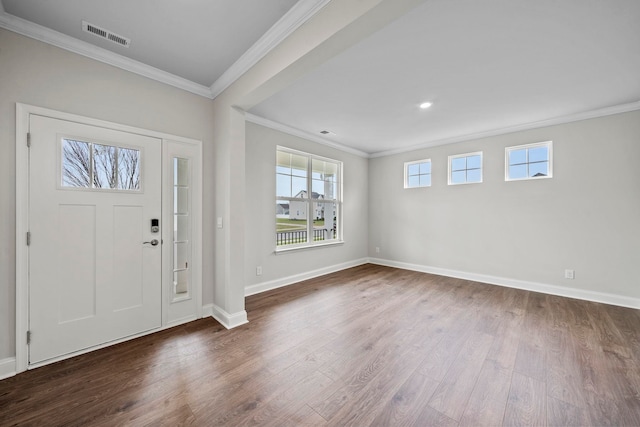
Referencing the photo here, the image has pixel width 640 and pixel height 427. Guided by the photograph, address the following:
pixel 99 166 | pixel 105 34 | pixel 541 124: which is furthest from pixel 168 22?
pixel 541 124

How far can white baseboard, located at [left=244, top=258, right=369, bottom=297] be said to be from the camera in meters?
3.81

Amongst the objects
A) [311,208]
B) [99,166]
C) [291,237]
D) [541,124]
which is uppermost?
[541,124]

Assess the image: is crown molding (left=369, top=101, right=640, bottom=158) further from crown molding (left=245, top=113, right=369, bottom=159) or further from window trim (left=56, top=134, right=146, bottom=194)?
window trim (left=56, top=134, right=146, bottom=194)

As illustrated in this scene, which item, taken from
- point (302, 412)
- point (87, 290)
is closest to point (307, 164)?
point (87, 290)

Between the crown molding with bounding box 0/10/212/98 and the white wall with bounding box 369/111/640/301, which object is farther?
the white wall with bounding box 369/111/640/301

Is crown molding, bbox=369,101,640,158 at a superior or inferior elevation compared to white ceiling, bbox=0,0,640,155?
inferior

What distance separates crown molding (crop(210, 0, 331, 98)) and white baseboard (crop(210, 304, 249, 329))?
2.59 metres

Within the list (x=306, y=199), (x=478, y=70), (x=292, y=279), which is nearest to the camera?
(x=478, y=70)

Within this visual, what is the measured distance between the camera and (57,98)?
2.11 metres

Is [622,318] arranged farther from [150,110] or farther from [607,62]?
[150,110]

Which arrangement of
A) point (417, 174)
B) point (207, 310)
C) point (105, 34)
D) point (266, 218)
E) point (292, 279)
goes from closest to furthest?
point (105, 34) < point (207, 310) < point (266, 218) < point (292, 279) < point (417, 174)

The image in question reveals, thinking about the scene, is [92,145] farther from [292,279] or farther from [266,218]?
[292,279]

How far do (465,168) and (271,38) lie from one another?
424 cm

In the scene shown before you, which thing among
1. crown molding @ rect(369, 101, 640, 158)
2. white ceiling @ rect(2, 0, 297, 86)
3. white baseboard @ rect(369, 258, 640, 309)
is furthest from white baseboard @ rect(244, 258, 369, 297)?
white ceiling @ rect(2, 0, 297, 86)
